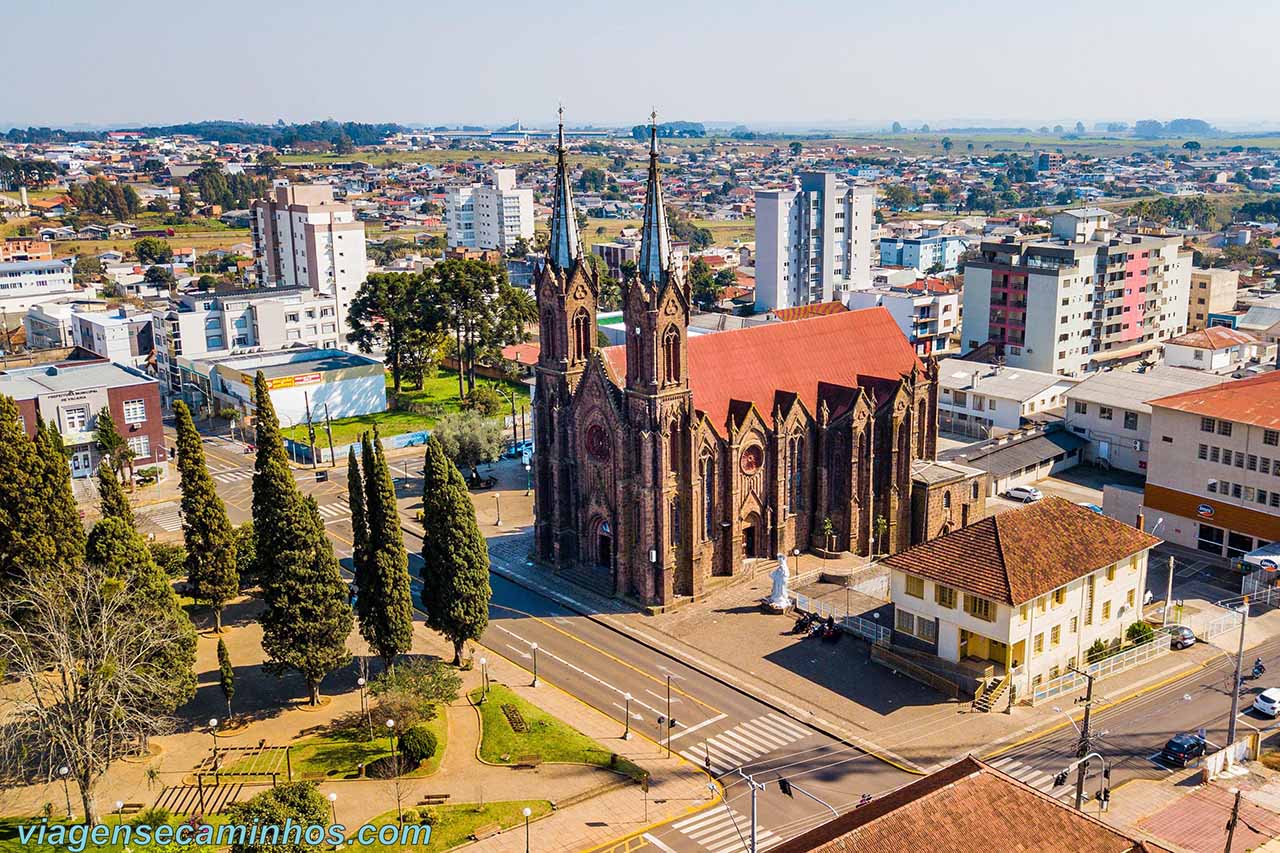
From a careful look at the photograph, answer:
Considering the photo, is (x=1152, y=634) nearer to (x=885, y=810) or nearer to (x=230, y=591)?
(x=885, y=810)

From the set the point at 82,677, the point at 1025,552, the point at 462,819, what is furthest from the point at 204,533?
the point at 1025,552

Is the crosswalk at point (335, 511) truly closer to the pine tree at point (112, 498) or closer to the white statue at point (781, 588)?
the pine tree at point (112, 498)

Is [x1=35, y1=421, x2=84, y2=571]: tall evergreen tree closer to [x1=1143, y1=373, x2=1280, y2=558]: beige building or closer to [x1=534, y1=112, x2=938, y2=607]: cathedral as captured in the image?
[x1=534, y1=112, x2=938, y2=607]: cathedral

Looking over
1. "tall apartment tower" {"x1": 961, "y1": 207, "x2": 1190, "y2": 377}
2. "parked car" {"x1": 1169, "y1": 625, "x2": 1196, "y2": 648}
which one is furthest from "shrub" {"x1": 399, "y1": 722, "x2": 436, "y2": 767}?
"tall apartment tower" {"x1": 961, "y1": 207, "x2": 1190, "y2": 377}

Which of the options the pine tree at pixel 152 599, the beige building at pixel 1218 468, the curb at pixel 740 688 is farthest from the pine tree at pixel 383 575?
the beige building at pixel 1218 468

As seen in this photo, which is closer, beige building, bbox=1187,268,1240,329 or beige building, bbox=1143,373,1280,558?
beige building, bbox=1143,373,1280,558

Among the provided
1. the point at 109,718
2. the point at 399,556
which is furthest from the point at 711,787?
the point at 109,718
